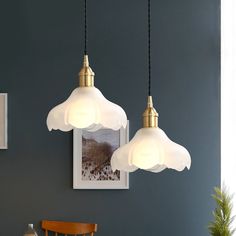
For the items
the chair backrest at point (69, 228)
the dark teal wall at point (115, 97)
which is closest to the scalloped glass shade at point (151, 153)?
the chair backrest at point (69, 228)

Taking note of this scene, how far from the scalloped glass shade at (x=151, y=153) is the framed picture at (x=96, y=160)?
2078 millimetres

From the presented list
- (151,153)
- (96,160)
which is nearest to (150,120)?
(151,153)

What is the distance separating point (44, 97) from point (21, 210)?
0.89m

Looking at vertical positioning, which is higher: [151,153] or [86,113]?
[86,113]

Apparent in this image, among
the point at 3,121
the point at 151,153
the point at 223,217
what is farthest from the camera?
the point at 3,121

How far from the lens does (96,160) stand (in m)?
3.84

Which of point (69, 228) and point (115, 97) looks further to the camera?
point (115, 97)

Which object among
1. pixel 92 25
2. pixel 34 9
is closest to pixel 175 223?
pixel 92 25

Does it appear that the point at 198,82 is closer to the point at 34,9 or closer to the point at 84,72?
the point at 34,9

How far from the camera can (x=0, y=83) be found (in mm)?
3857

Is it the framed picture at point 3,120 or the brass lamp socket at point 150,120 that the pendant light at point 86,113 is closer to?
the brass lamp socket at point 150,120

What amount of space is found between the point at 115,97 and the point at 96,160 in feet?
1.70

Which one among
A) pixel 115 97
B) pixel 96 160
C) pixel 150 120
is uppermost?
pixel 115 97

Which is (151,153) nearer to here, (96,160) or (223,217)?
(223,217)
